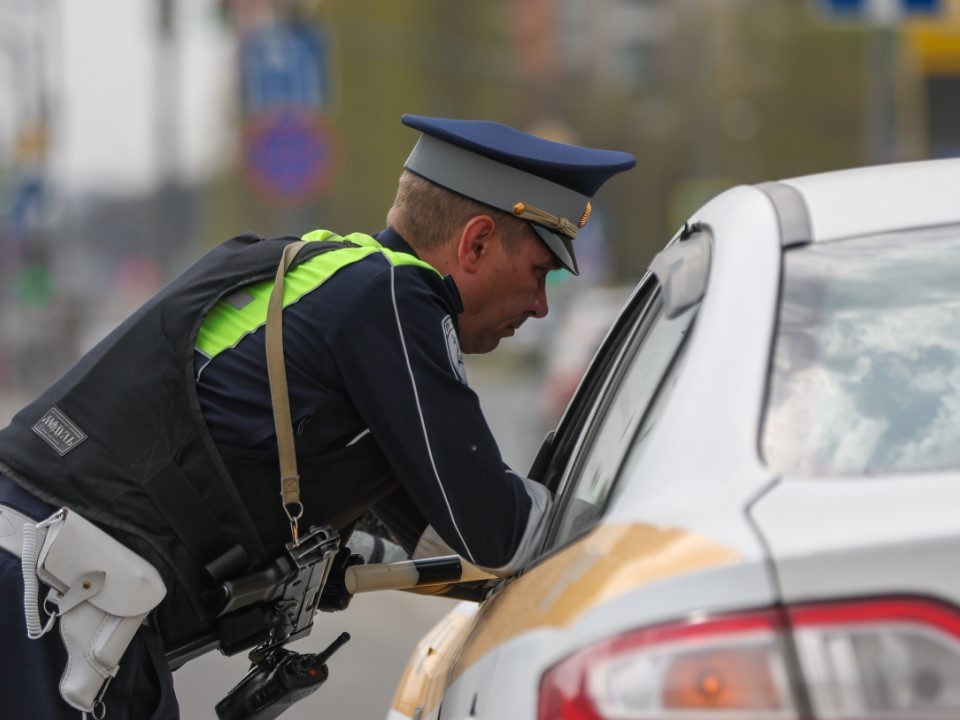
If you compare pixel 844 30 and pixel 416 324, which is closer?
pixel 416 324

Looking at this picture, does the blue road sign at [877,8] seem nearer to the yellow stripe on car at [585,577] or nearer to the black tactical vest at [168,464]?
the black tactical vest at [168,464]

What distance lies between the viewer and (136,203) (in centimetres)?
9912

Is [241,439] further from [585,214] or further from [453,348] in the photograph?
[585,214]

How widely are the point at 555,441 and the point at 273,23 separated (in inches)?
673

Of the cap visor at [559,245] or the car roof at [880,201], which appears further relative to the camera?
the cap visor at [559,245]

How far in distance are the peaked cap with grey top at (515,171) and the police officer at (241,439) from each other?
0.05ft

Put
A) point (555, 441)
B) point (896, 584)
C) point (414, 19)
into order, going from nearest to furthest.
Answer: point (896, 584) → point (555, 441) → point (414, 19)

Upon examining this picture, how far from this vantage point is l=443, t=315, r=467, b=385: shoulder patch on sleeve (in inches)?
102

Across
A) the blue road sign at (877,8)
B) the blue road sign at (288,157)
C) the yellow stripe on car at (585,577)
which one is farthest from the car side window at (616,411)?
the blue road sign at (288,157)

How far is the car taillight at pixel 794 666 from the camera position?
155 cm

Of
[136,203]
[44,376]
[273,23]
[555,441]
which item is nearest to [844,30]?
[44,376]

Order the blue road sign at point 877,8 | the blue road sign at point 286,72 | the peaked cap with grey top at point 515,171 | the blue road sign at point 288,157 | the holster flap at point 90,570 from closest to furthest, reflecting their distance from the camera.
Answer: the holster flap at point 90,570, the peaked cap with grey top at point 515,171, the blue road sign at point 877,8, the blue road sign at point 288,157, the blue road sign at point 286,72

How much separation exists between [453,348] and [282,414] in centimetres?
30

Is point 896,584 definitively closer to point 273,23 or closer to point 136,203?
point 273,23
